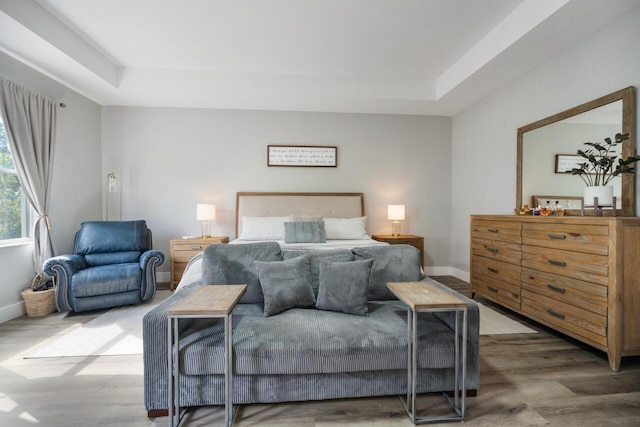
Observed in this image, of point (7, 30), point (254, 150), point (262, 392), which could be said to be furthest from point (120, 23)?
point (262, 392)

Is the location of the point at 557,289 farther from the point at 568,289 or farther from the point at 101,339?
the point at 101,339

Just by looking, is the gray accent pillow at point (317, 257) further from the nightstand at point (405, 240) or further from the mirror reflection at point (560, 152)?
the mirror reflection at point (560, 152)

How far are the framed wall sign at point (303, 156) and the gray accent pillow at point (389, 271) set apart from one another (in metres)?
2.80

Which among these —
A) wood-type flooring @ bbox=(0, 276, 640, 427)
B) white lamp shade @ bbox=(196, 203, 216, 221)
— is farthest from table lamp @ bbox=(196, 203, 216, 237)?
wood-type flooring @ bbox=(0, 276, 640, 427)

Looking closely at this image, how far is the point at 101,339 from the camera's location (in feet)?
8.25

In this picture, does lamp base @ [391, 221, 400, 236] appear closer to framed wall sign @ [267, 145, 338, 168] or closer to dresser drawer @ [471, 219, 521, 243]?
dresser drawer @ [471, 219, 521, 243]

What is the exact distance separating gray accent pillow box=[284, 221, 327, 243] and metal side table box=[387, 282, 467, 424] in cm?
215

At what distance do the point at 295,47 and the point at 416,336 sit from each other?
10.7 feet

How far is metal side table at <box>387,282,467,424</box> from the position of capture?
1466 mm

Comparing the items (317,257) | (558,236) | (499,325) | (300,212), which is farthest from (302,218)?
(558,236)

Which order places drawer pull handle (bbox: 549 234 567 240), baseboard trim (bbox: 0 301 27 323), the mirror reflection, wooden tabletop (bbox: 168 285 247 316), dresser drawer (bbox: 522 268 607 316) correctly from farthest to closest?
baseboard trim (bbox: 0 301 27 323) < the mirror reflection < drawer pull handle (bbox: 549 234 567 240) < dresser drawer (bbox: 522 268 607 316) < wooden tabletop (bbox: 168 285 247 316)

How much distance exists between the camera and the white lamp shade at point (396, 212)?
14.8 ft

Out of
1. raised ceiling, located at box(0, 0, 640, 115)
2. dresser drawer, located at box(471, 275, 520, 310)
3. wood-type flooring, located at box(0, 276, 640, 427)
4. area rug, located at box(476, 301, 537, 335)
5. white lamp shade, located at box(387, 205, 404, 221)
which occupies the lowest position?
wood-type flooring, located at box(0, 276, 640, 427)

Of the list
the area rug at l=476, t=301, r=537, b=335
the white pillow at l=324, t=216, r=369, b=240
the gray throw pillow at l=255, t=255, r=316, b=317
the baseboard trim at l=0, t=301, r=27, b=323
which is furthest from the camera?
the white pillow at l=324, t=216, r=369, b=240
